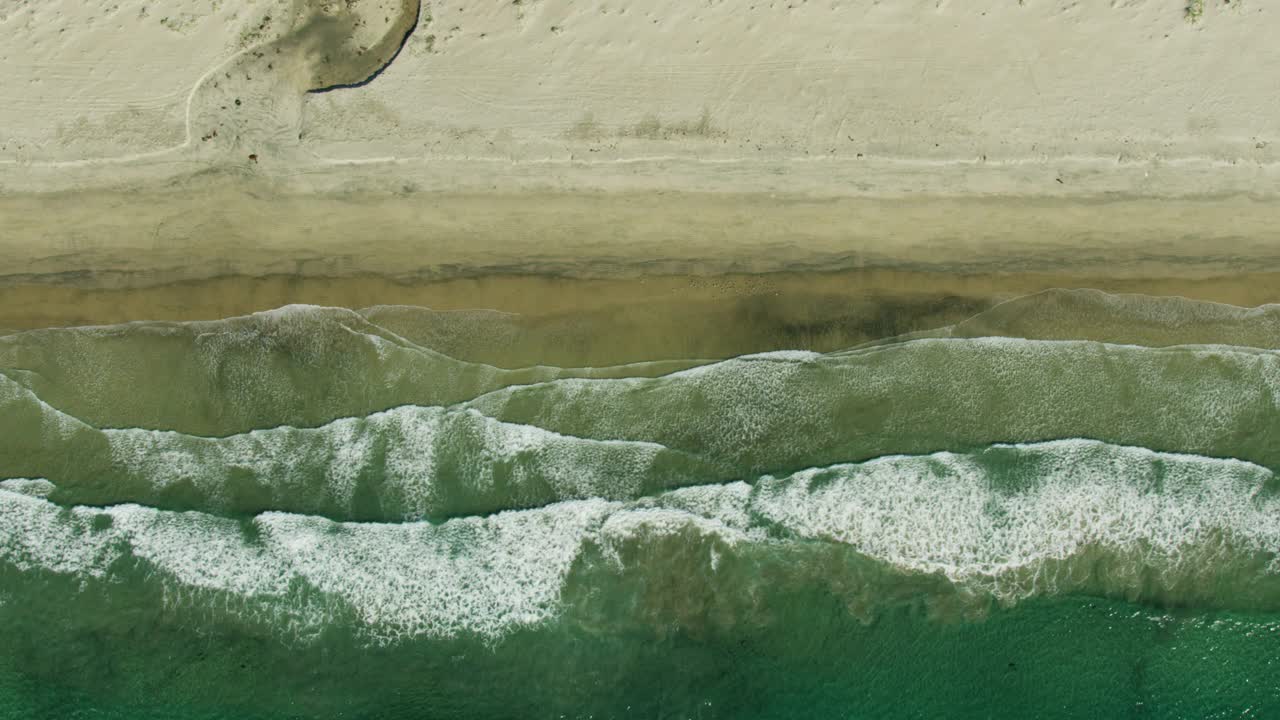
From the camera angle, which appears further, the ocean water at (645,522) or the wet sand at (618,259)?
the wet sand at (618,259)

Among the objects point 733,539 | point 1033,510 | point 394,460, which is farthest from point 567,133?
point 1033,510

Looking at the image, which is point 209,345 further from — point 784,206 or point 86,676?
point 784,206

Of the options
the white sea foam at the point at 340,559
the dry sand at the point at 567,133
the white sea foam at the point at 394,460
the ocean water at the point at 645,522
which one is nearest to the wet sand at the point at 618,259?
the dry sand at the point at 567,133

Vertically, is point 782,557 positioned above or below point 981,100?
below

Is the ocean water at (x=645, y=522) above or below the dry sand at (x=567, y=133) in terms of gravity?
below

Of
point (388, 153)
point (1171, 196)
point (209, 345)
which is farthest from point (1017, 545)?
point (209, 345)

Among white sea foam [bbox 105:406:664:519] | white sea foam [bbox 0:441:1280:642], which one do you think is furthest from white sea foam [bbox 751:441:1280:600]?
white sea foam [bbox 105:406:664:519]

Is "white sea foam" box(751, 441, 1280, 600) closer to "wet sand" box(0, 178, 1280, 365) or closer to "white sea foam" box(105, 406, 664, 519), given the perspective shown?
"wet sand" box(0, 178, 1280, 365)

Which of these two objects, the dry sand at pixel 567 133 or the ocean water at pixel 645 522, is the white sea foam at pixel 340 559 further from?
the dry sand at pixel 567 133
